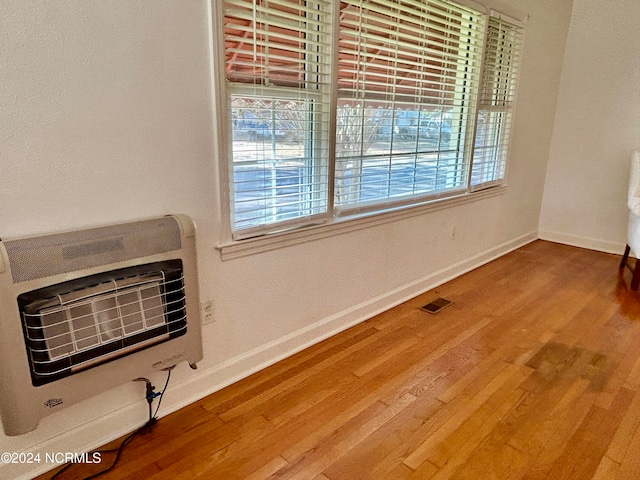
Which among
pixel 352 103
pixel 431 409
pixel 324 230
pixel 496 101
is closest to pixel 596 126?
pixel 496 101

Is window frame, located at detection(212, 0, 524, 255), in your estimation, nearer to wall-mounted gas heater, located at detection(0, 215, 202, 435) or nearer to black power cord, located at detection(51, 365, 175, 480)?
wall-mounted gas heater, located at detection(0, 215, 202, 435)

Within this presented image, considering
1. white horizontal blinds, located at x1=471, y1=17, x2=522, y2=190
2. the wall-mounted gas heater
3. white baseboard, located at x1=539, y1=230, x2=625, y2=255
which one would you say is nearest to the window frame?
white horizontal blinds, located at x1=471, y1=17, x2=522, y2=190

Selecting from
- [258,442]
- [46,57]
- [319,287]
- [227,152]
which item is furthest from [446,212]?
[46,57]

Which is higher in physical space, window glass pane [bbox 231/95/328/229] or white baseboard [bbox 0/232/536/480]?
window glass pane [bbox 231/95/328/229]

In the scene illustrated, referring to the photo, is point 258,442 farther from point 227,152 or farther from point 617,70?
point 617,70

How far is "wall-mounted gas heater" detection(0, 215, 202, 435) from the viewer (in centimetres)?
130

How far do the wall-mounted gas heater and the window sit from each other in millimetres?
427

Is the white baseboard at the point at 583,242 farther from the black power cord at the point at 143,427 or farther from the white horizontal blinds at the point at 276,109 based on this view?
the black power cord at the point at 143,427

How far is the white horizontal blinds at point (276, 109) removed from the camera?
181 centimetres

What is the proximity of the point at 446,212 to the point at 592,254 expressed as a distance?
2.12 m

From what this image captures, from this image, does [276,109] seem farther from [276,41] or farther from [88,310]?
[88,310]

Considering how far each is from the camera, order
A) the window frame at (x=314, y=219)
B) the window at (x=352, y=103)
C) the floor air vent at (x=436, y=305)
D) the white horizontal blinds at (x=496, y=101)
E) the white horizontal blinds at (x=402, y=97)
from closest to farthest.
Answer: the window frame at (x=314, y=219) → the window at (x=352, y=103) → the white horizontal blinds at (x=402, y=97) → the floor air vent at (x=436, y=305) → the white horizontal blinds at (x=496, y=101)

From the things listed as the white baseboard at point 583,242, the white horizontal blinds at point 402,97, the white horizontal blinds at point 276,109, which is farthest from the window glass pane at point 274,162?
the white baseboard at point 583,242

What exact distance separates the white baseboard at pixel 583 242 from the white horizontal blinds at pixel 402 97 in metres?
2.10
